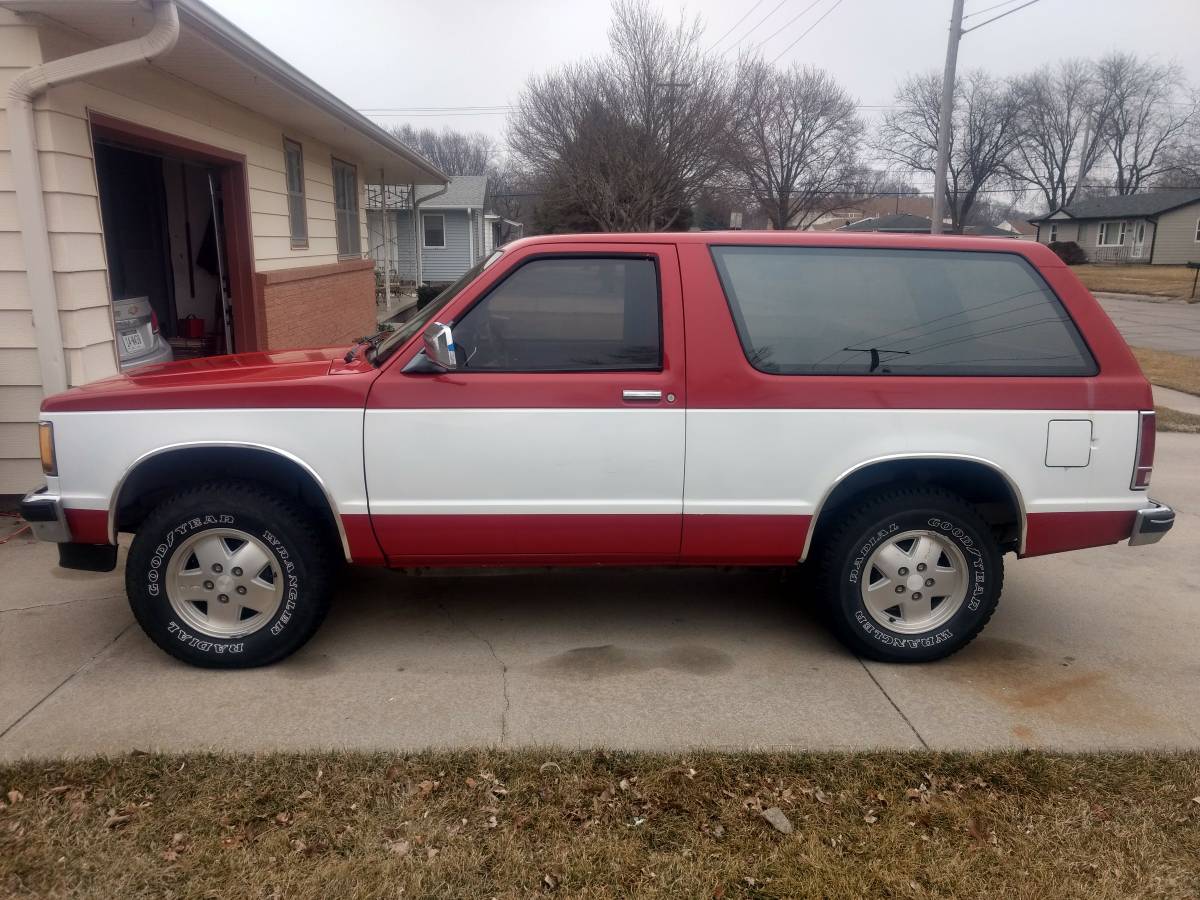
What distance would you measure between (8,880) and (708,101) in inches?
1104

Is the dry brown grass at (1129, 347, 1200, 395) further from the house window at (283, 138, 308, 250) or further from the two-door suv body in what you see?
the house window at (283, 138, 308, 250)

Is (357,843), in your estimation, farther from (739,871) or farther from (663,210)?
(663,210)

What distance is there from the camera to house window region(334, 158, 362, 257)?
13.8m

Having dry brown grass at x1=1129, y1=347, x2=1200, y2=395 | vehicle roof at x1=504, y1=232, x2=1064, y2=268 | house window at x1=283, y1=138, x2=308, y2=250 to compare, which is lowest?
dry brown grass at x1=1129, y1=347, x2=1200, y2=395

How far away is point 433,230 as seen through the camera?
37.6 m

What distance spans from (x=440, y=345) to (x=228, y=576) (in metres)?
1.40

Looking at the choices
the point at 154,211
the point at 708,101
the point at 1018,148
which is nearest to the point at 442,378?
the point at 154,211

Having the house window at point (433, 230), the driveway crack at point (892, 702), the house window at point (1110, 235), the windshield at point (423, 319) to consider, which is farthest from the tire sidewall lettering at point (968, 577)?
the house window at point (1110, 235)

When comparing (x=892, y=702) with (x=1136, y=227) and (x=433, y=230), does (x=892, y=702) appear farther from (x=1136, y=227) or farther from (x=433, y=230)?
(x=1136, y=227)

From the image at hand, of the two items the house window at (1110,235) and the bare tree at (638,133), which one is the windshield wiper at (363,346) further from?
the house window at (1110,235)

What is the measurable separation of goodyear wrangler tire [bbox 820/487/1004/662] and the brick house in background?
4822 mm

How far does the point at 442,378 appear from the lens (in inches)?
153

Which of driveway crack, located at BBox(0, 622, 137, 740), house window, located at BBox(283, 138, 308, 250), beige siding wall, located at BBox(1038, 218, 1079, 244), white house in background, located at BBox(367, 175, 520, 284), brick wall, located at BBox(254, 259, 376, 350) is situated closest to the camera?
driveway crack, located at BBox(0, 622, 137, 740)

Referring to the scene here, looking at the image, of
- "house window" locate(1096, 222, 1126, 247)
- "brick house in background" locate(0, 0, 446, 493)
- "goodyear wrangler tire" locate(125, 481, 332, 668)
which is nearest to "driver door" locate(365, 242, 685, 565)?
"goodyear wrangler tire" locate(125, 481, 332, 668)
